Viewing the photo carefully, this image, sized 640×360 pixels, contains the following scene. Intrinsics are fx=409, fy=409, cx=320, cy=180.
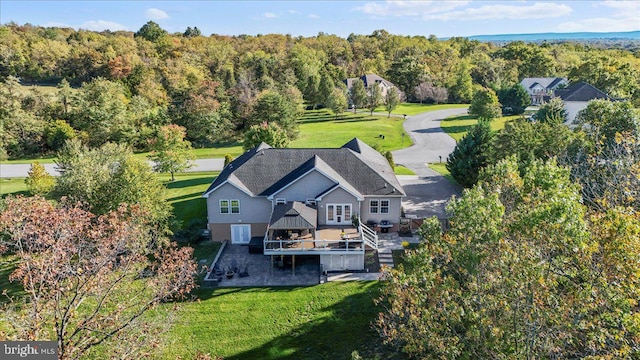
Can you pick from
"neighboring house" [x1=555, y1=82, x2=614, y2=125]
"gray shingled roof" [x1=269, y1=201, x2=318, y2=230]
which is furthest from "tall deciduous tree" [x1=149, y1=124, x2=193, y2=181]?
"neighboring house" [x1=555, y1=82, x2=614, y2=125]

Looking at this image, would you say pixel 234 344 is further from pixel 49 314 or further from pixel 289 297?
pixel 49 314

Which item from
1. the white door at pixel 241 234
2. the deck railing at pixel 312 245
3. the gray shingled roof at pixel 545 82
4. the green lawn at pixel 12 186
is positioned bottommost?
the white door at pixel 241 234

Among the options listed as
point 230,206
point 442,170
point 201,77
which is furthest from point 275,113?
point 230,206

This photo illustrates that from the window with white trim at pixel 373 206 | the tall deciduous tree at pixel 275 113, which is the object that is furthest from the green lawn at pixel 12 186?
the window with white trim at pixel 373 206

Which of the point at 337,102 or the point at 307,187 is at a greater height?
the point at 337,102

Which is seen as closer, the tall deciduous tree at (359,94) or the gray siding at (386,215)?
the gray siding at (386,215)

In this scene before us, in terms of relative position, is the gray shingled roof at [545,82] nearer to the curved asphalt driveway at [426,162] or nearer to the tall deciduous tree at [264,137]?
the curved asphalt driveway at [426,162]

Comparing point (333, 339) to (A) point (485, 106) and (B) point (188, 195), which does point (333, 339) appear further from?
(A) point (485, 106)
